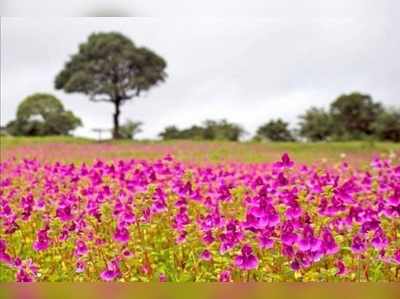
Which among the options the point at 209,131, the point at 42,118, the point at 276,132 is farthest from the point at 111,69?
the point at 276,132

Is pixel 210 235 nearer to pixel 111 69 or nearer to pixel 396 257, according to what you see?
pixel 396 257

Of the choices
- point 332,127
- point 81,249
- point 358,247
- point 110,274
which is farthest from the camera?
point 332,127

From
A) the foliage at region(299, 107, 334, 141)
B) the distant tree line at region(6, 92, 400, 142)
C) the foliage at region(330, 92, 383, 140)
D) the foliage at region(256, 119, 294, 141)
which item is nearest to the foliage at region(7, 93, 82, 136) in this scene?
the distant tree line at region(6, 92, 400, 142)

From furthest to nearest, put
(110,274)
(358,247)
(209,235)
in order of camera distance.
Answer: (209,235) < (358,247) < (110,274)

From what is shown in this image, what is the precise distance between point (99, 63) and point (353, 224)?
29569mm

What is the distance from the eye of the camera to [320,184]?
4125mm

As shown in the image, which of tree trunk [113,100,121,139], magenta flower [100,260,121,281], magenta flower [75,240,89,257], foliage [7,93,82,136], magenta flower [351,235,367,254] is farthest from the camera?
foliage [7,93,82,136]

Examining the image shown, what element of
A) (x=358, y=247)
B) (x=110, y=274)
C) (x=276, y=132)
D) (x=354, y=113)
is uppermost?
(x=354, y=113)

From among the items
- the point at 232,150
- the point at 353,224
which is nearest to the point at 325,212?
the point at 353,224

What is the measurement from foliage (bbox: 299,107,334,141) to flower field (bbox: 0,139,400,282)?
2690cm

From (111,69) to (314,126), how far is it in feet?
33.6

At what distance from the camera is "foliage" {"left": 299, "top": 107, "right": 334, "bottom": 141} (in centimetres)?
3219

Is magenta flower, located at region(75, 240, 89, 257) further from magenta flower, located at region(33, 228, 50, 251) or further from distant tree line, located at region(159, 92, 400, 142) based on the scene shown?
distant tree line, located at region(159, 92, 400, 142)

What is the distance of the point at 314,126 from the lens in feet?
107
